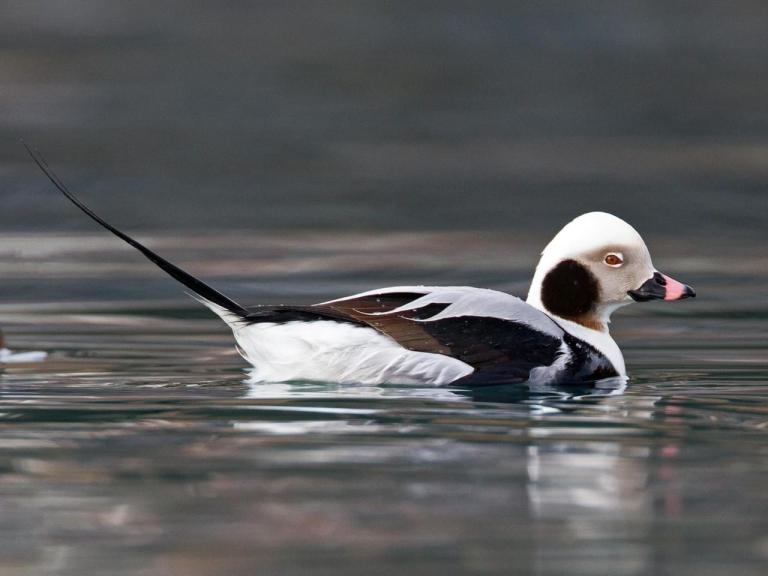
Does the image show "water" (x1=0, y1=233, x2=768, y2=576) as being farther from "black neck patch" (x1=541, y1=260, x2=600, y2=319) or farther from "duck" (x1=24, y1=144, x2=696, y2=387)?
"black neck patch" (x1=541, y1=260, x2=600, y2=319)

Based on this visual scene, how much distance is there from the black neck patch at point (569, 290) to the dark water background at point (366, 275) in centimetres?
35

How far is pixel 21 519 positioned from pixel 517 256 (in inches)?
255

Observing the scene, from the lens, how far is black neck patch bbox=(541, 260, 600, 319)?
6.95 m

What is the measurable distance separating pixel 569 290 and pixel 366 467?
211 cm

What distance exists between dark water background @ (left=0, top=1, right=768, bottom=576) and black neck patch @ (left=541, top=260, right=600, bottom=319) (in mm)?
350

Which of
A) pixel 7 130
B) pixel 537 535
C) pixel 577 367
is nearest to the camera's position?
pixel 537 535

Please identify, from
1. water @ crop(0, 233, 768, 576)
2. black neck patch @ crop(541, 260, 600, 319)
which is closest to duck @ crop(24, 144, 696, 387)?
water @ crop(0, 233, 768, 576)

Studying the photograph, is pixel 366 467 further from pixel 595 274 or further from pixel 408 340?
pixel 595 274

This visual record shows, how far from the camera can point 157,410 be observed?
596 cm

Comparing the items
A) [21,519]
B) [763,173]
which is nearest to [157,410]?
[21,519]

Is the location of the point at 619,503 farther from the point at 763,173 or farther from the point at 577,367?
the point at 763,173

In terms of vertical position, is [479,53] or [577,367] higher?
[479,53]

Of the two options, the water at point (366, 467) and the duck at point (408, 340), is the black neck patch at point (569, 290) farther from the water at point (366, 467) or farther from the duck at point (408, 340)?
the water at point (366, 467)

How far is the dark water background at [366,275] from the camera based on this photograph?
4.45m
